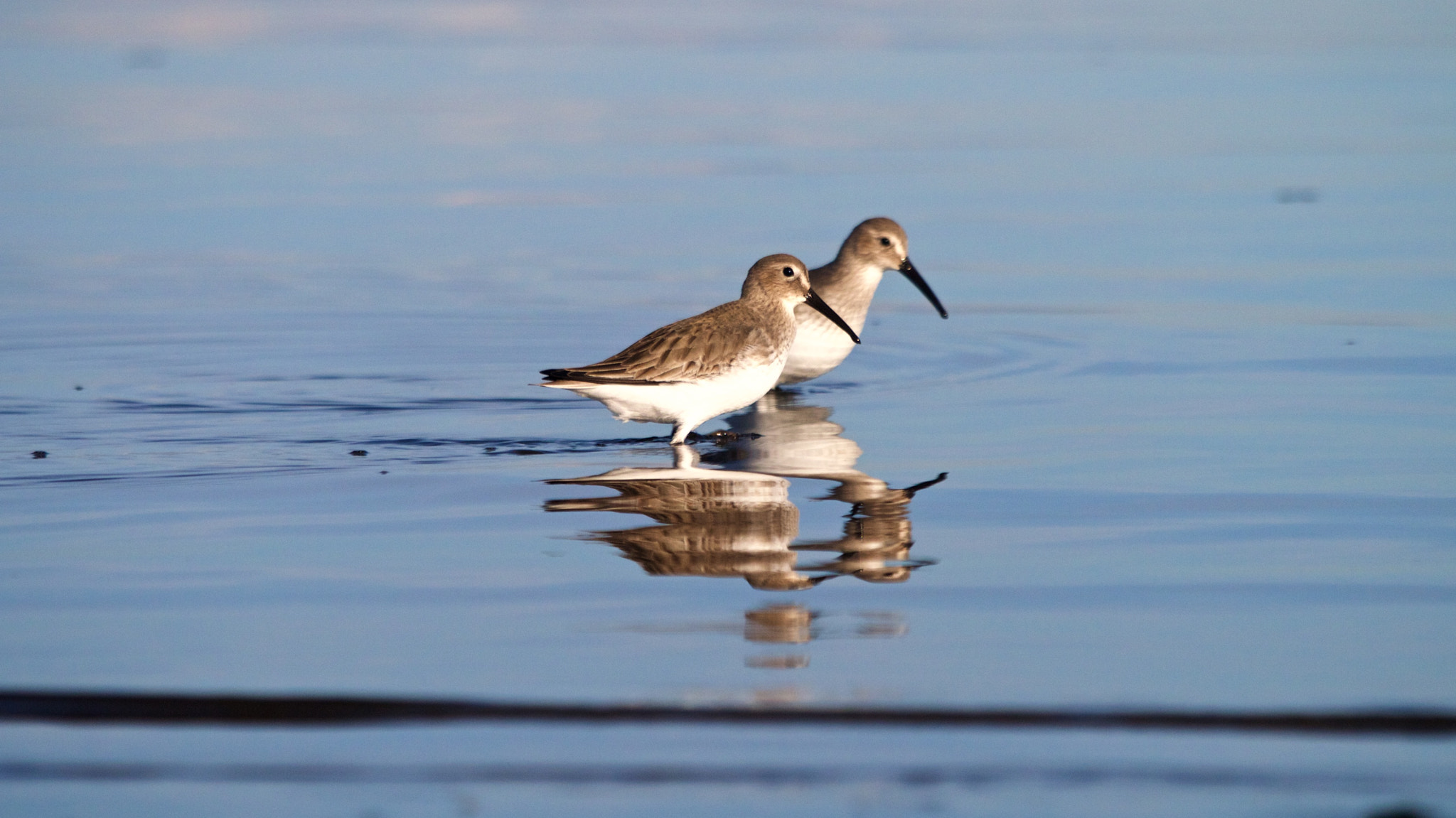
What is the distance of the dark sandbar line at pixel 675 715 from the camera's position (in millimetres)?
4426

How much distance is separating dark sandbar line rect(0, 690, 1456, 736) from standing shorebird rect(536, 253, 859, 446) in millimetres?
3216

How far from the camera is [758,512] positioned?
A: 21.4 feet

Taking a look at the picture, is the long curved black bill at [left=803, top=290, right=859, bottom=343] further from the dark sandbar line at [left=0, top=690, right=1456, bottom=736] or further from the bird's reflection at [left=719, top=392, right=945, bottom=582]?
the dark sandbar line at [left=0, top=690, right=1456, bottom=736]

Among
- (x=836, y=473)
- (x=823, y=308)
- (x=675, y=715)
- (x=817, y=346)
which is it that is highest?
(x=823, y=308)

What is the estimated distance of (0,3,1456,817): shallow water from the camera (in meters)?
4.30

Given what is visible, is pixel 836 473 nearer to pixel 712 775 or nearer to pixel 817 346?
pixel 817 346

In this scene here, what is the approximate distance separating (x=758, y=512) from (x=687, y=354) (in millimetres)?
1646

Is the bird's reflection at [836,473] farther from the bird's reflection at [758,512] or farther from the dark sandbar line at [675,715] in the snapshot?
the dark sandbar line at [675,715]

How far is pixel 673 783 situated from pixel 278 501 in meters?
3.15

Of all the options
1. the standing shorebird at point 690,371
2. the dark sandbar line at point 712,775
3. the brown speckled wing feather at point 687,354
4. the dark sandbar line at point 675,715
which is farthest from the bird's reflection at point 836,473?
the dark sandbar line at point 712,775

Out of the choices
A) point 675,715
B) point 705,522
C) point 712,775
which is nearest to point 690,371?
point 705,522

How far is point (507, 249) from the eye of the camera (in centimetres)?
1342

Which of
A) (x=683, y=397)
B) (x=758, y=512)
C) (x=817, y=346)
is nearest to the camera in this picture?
(x=758, y=512)

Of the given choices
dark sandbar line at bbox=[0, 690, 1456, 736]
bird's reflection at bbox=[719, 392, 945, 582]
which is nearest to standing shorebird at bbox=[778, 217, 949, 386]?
bird's reflection at bbox=[719, 392, 945, 582]
